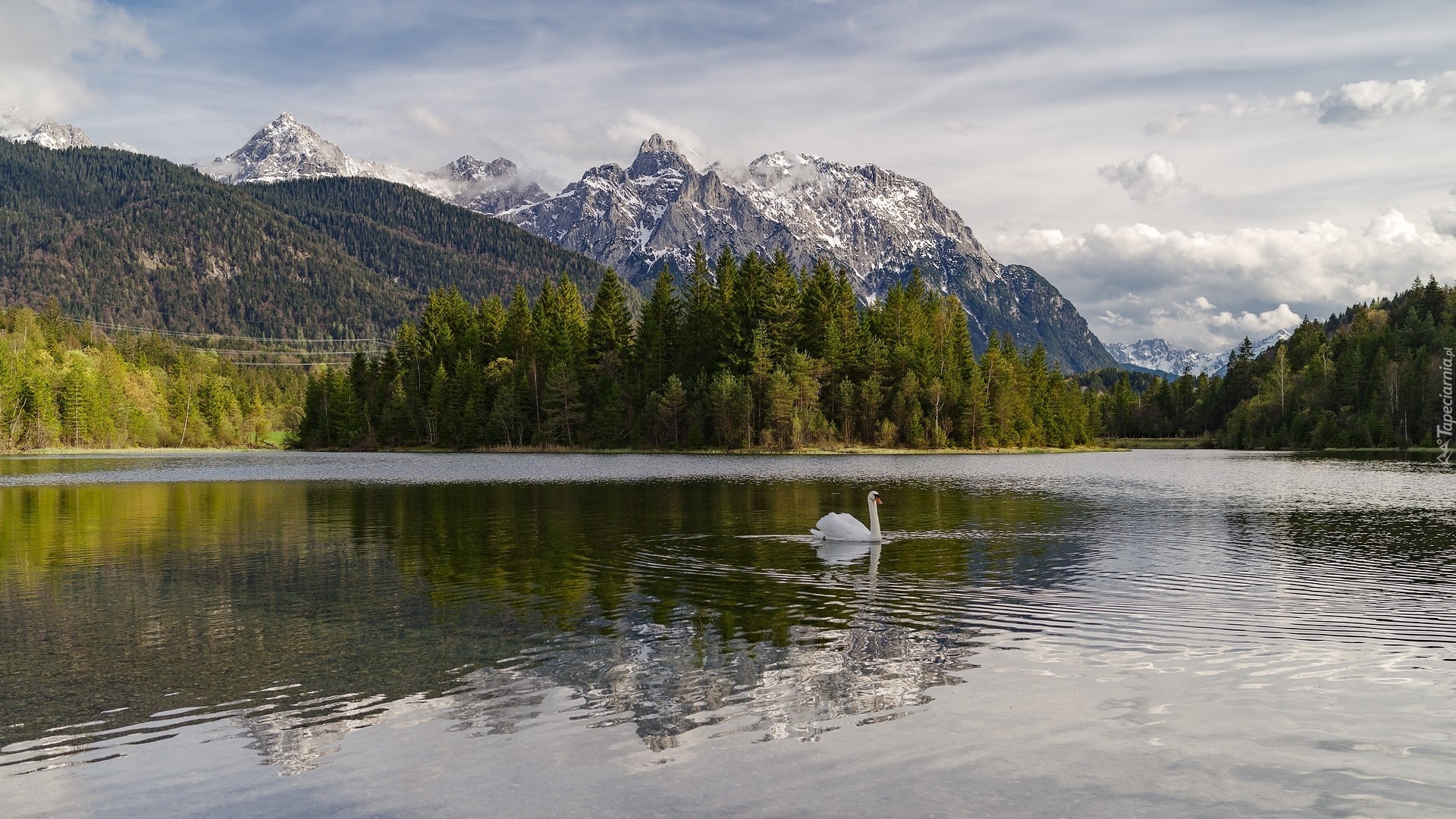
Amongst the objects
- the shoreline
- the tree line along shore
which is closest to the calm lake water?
the shoreline

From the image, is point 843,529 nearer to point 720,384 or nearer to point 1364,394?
point 720,384

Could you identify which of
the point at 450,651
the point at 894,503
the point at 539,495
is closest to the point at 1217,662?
the point at 450,651

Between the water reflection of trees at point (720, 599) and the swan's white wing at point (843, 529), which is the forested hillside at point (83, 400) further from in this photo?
the swan's white wing at point (843, 529)

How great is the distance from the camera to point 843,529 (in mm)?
31766

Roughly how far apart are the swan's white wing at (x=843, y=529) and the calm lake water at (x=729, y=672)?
22.7 inches

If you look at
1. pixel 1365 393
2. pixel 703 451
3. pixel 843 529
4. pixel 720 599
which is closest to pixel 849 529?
pixel 843 529

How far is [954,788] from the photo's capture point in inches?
406

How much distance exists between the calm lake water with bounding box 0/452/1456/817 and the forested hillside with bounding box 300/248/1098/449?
89.9 metres

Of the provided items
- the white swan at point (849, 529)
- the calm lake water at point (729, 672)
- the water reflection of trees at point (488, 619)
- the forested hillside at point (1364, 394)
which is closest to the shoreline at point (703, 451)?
the forested hillside at point (1364, 394)

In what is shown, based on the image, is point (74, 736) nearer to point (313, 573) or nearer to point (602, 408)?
point (313, 573)

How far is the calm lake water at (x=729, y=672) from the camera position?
1044cm

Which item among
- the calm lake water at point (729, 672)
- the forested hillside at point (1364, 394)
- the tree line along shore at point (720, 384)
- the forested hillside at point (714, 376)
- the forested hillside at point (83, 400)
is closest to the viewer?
the calm lake water at point (729, 672)

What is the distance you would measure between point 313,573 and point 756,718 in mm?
17855

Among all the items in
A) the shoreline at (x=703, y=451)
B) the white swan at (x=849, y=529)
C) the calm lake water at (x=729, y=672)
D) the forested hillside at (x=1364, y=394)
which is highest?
the forested hillside at (x=1364, y=394)
